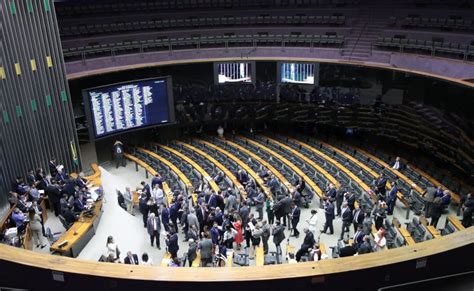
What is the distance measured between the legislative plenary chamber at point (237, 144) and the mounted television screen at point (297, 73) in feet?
0.18

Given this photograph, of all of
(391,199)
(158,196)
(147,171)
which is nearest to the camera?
(158,196)

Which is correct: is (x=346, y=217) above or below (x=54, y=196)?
below

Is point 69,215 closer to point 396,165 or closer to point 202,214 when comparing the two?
point 202,214

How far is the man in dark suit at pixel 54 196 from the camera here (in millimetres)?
11289

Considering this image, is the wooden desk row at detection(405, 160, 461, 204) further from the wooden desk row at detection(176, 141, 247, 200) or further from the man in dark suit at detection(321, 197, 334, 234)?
the wooden desk row at detection(176, 141, 247, 200)

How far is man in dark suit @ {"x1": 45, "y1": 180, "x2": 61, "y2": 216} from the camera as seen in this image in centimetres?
1129

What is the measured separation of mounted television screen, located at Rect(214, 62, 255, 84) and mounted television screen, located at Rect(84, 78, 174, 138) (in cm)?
210

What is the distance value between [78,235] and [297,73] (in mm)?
10549

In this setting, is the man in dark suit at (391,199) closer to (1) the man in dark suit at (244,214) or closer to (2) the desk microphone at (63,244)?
(1) the man in dark suit at (244,214)

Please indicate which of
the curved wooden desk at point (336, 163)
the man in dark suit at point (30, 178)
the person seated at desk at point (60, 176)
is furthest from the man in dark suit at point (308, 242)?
the man in dark suit at point (30, 178)

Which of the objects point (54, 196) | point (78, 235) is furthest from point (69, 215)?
point (54, 196)

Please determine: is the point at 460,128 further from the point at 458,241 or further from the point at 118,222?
the point at 118,222

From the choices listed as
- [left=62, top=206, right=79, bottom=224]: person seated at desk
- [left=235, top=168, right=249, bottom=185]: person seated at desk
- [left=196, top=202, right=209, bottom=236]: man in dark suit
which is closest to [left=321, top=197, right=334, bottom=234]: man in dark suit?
[left=196, top=202, right=209, bottom=236]: man in dark suit

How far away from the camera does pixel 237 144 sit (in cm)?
1808
